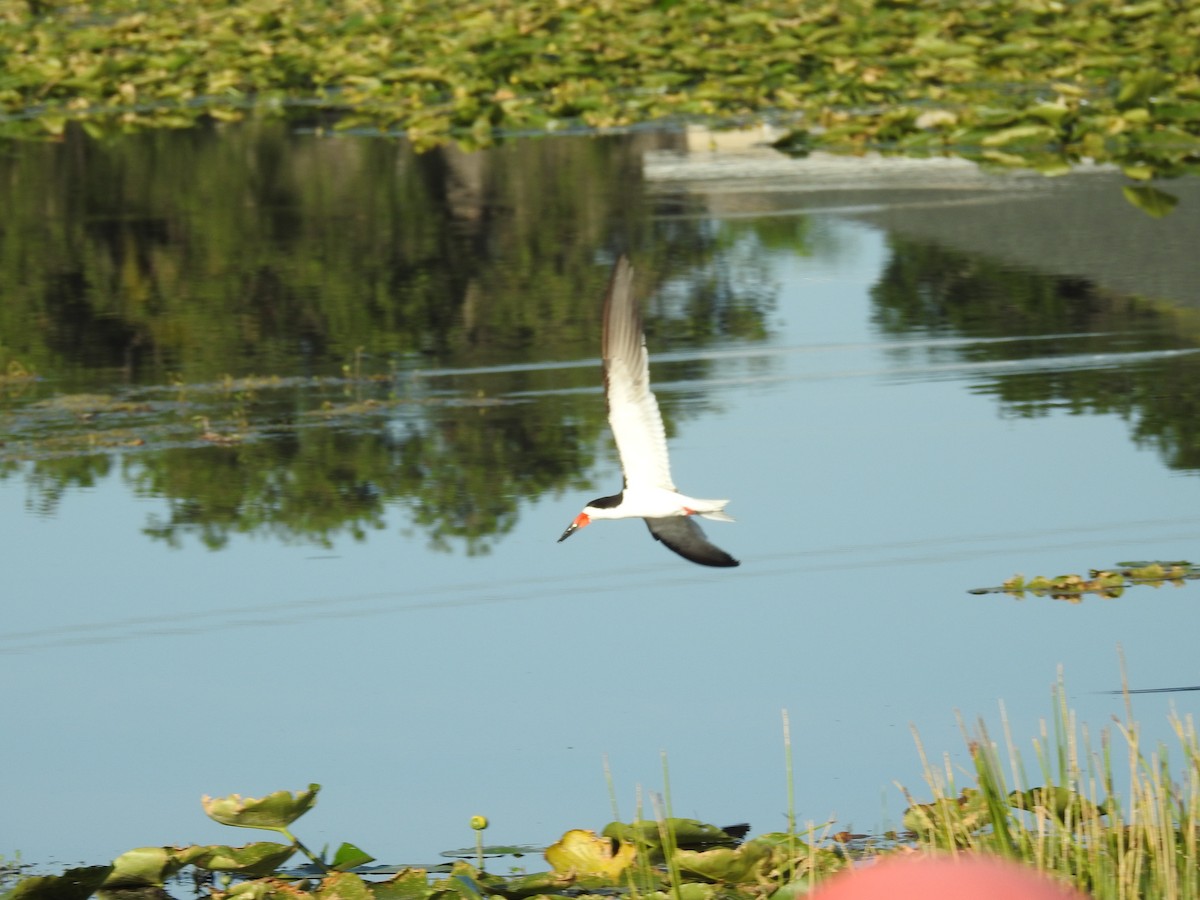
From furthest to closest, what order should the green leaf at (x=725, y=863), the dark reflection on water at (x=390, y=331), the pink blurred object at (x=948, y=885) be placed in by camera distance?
the dark reflection on water at (x=390, y=331) → the green leaf at (x=725, y=863) → the pink blurred object at (x=948, y=885)

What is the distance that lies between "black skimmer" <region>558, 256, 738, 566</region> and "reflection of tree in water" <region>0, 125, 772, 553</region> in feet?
7.49

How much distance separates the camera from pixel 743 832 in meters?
5.51

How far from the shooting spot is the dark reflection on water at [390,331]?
30.4ft

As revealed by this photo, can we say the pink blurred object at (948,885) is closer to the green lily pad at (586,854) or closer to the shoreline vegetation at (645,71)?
the green lily pad at (586,854)

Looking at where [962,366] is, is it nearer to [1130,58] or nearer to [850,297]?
[850,297]

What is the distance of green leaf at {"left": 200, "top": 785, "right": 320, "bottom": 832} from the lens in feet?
16.8

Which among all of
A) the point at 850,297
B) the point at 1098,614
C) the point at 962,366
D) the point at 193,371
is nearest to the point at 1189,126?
the point at 850,297

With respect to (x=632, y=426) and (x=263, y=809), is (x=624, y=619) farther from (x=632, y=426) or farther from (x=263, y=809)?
(x=263, y=809)

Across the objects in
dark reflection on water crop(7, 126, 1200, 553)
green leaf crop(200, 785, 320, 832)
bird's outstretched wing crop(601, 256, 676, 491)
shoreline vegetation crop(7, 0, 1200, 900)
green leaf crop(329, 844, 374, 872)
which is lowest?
green leaf crop(329, 844, 374, 872)

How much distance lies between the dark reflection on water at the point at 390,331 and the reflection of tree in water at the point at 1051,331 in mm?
24

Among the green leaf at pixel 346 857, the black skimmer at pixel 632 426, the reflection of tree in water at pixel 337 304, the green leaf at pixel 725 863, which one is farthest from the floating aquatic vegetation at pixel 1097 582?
the green leaf at pixel 346 857

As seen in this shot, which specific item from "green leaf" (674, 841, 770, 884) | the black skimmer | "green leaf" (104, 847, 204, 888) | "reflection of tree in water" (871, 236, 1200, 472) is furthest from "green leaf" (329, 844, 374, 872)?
"reflection of tree in water" (871, 236, 1200, 472)

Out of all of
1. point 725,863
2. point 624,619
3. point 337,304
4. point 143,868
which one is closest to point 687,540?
point 624,619

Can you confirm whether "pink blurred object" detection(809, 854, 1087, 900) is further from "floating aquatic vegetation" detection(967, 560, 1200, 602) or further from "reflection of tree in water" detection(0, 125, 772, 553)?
"reflection of tree in water" detection(0, 125, 772, 553)
